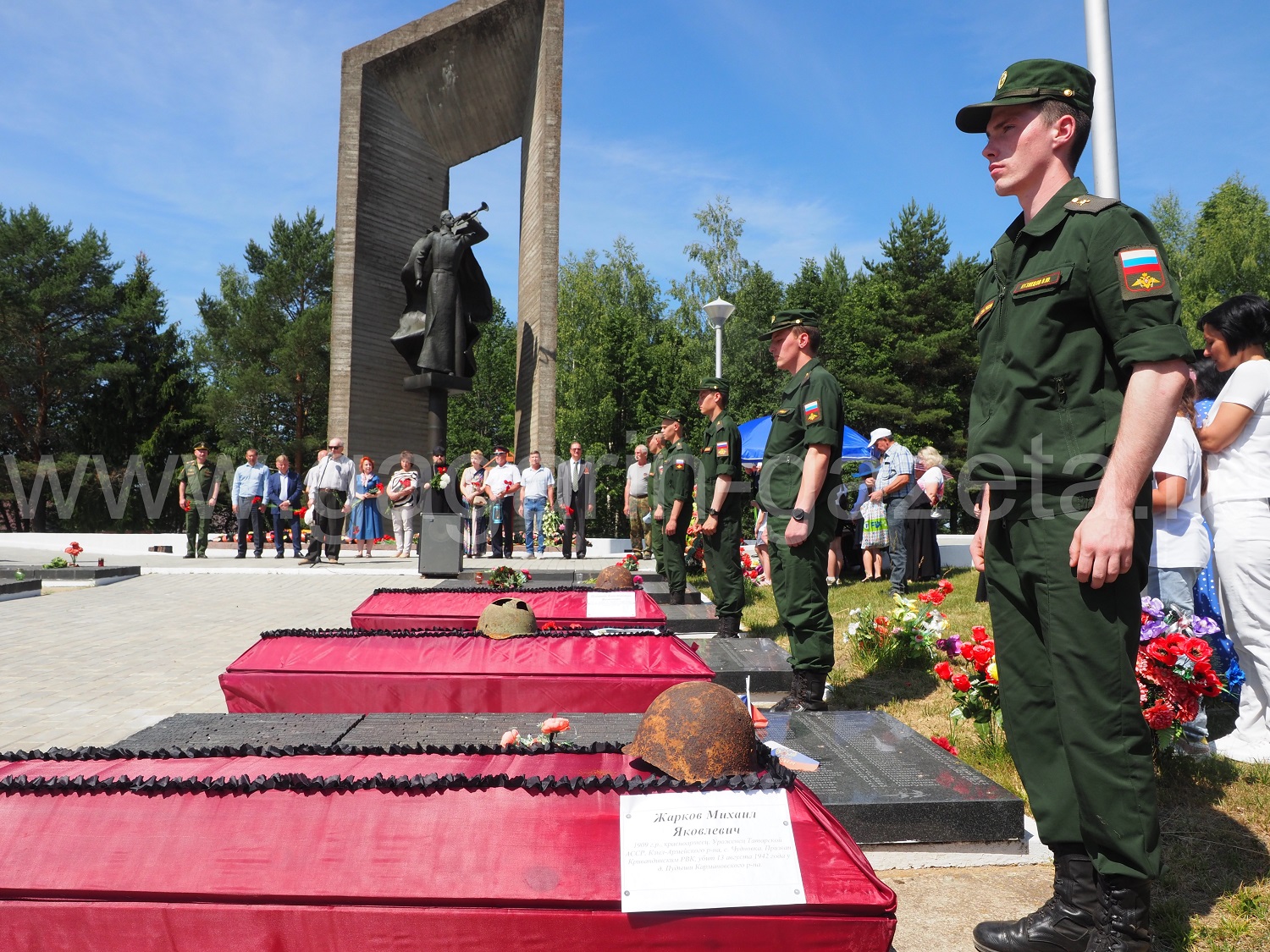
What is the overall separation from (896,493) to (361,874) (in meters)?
9.07

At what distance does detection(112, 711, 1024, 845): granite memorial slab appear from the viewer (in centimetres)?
308

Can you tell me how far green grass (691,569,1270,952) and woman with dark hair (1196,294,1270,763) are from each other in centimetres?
36

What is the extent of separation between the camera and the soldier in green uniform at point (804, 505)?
15.5ft

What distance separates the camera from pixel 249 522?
15.5m

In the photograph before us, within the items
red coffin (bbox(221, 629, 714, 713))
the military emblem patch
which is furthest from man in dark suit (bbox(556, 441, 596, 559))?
the military emblem patch

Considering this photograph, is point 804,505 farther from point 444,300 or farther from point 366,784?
point 444,300

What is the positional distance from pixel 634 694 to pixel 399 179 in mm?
18870

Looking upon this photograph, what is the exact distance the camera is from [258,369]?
136 feet

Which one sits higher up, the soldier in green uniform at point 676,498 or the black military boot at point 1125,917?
the soldier in green uniform at point 676,498

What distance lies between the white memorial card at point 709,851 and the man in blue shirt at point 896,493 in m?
8.09

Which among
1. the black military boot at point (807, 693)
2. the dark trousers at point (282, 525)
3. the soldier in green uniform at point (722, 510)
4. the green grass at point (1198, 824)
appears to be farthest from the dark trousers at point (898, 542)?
the dark trousers at point (282, 525)

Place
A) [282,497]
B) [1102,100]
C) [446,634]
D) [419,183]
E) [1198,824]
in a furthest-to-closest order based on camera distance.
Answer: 1. [419,183]
2. [282,497]
3. [1102,100]
4. [446,634]
5. [1198,824]

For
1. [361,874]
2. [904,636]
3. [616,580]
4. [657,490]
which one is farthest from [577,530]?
[361,874]

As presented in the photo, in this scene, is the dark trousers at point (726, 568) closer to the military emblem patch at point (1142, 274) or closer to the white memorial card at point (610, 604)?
the white memorial card at point (610, 604)
